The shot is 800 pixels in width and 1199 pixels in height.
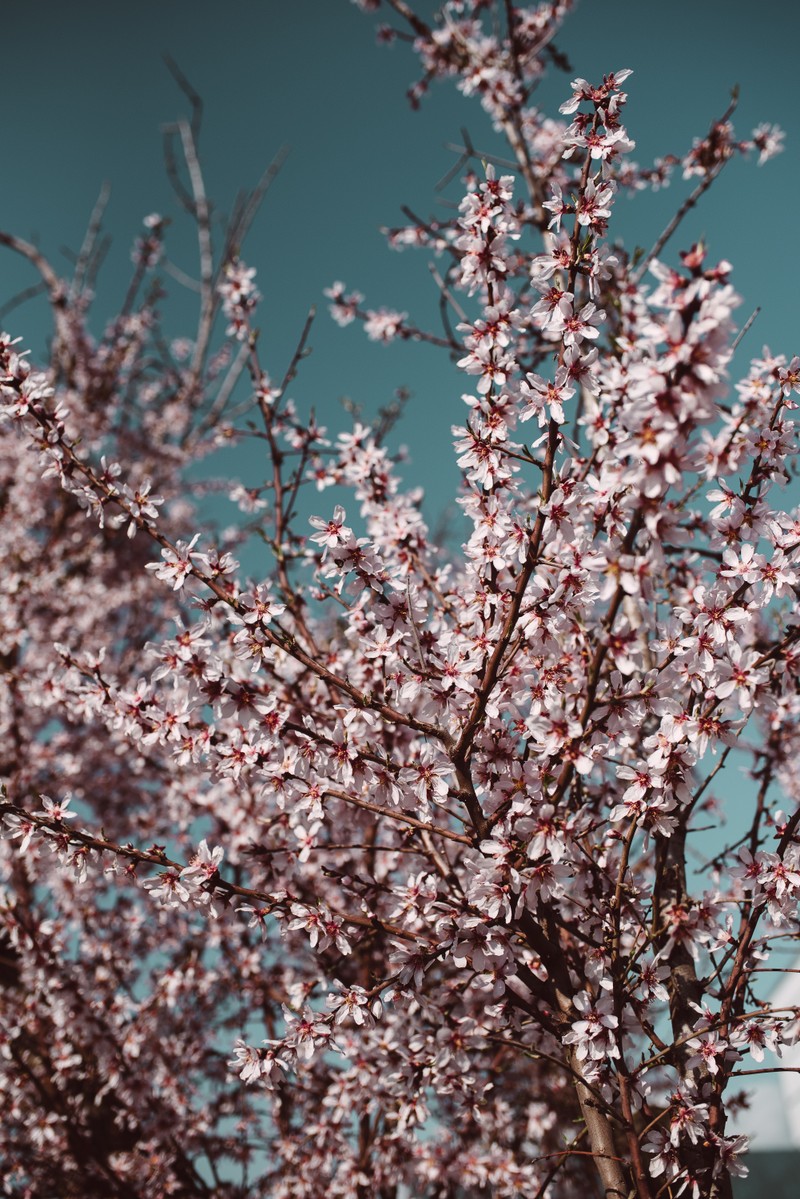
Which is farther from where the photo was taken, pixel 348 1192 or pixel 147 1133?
pixel 147 1133

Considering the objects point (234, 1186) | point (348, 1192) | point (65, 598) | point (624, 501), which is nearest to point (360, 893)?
point (624, 501)

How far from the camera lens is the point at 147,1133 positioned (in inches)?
207

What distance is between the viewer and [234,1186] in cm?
496

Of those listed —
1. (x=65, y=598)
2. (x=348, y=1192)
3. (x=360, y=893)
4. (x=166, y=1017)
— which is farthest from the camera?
(x=65, y=598)

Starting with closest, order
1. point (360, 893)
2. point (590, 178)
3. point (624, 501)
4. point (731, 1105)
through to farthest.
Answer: point (624, 501), point (590, 178), point (360, 893), point (731, 1105)

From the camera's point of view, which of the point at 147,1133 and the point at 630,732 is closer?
the point at 630,732

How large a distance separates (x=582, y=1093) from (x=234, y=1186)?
12.6ft

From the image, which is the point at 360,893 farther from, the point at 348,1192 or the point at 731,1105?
the point at 348,1192

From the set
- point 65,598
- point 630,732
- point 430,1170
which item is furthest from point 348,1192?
point 65,598

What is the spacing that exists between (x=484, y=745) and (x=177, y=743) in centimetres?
111

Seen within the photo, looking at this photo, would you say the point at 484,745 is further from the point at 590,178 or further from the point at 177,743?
the point at 590,178

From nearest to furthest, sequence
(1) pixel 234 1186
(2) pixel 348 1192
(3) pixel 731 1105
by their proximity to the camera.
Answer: (3) pixel 731 1105 → (2) pixel 348 1192 → (1) pixel 234 1186

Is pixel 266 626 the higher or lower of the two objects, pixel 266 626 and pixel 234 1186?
the higher

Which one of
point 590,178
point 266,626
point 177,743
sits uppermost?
point 590,178
